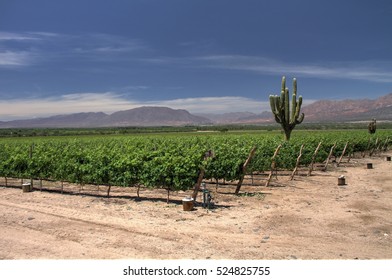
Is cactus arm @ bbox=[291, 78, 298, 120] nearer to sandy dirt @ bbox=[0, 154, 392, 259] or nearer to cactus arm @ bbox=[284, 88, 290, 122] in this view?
cactus arm @ bbox=[284, 88, 290, 122]

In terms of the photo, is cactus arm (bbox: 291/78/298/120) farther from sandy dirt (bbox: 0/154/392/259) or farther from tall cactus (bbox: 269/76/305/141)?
sandy dirt (bbox: 0/154/392/259)

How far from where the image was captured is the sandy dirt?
7824 millimetres

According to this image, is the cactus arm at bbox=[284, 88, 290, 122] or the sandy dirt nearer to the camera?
the sandy dirt

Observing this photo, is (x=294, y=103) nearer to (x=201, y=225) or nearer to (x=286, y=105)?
(x=286, y=105)

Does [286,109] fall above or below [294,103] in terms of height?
below

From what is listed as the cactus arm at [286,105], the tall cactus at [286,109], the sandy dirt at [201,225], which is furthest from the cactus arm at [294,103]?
the sandy dirt at [201,225]

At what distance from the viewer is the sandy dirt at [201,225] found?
7.82m

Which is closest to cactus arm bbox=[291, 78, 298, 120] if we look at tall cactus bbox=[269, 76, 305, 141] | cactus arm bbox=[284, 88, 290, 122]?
Result: tall cactus bbox=[269, 76, 305, 141]

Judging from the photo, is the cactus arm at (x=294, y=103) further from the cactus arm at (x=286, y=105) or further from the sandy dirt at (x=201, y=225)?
the sandy dirt at (x=201, y=225)

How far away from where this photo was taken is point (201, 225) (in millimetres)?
10016

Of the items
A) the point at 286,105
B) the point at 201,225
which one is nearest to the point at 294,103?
the point at 286,105

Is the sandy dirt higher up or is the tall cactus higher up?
the tall cactus

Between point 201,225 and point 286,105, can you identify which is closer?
point 201,225

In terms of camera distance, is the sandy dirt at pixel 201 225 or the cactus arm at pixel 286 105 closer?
the sandy dirt at pixel 201 225
